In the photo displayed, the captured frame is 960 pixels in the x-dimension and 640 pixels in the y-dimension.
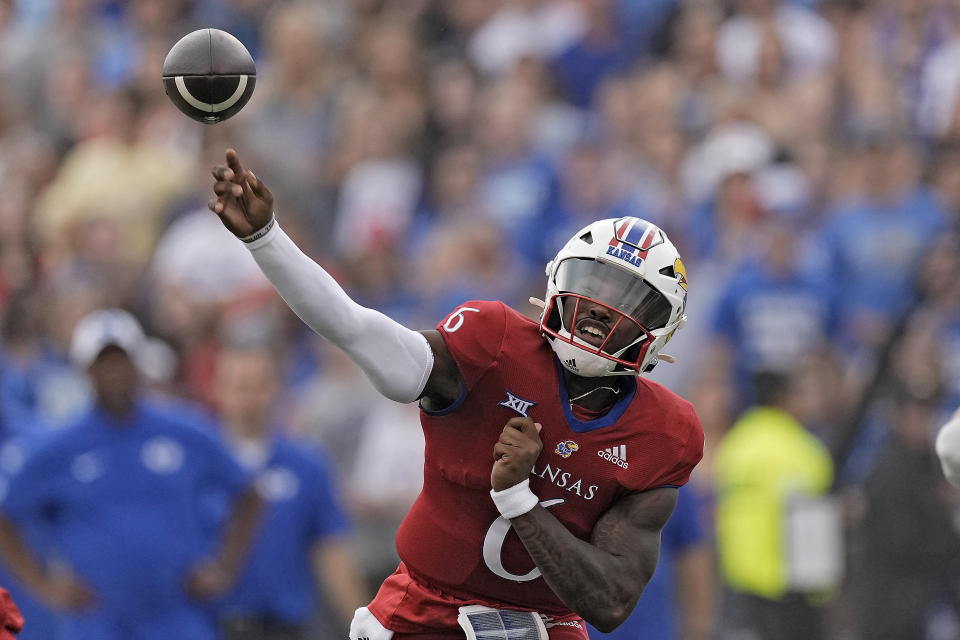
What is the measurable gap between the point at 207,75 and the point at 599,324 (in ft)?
4.31

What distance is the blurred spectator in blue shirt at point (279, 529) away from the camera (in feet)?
31.4

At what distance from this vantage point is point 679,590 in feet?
32.0

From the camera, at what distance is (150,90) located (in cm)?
1370

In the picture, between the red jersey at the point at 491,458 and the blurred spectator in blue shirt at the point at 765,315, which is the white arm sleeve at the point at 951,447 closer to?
the red jersey at the point at 491,458

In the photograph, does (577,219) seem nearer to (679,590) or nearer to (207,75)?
(679,590)

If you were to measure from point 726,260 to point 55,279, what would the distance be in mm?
4336

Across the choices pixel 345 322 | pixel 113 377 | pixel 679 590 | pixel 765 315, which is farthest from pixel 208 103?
pixel 765 315

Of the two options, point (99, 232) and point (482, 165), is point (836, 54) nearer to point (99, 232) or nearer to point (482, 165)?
point (482, 165)

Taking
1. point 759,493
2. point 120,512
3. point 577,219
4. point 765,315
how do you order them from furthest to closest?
point 577,219 < point 765,315 < point 759,493 < point 120,512

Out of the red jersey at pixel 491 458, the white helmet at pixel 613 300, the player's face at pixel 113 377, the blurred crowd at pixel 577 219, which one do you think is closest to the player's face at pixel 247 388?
the blurred crowd at pixel 577 219

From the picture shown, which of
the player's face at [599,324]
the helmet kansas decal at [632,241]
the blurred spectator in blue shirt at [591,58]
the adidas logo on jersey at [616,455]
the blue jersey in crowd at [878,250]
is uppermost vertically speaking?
the blurred spectator in blue shirt at [591,58]

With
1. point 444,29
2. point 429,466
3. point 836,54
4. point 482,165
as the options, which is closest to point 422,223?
point 482,165

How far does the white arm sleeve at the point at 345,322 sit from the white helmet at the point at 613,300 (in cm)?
42

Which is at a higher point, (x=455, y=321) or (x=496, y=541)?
(x=455, y=321)
